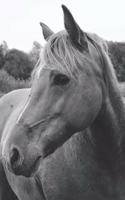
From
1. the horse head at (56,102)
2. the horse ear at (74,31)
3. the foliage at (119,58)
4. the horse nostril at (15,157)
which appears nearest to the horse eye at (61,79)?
the horse head at (56,102)

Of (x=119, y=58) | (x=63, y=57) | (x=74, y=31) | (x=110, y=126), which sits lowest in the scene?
(x=119, y=58)

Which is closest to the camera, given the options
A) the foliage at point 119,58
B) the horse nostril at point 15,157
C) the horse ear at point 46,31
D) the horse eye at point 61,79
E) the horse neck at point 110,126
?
the horse nostril at point 15,157

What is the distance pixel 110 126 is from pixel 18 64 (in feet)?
57.3

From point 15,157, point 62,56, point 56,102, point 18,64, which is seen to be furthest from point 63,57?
point 18,64

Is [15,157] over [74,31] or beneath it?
beneath

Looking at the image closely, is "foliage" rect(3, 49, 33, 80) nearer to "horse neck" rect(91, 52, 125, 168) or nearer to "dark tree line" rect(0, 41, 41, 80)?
"dark tree line" rect(0, 41, 41, 80)

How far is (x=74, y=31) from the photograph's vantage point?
315 cm

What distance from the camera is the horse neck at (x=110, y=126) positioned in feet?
10.9

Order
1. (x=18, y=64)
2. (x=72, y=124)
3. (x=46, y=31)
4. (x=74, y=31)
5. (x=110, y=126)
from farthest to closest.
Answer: (x=18, y=64) < (x=46, y=31) < (x=110, y=126) < (x=74, y=31) < (x=72, y=124)

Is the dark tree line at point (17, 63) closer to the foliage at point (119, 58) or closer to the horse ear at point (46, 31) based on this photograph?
the foliage at point (119, 58)

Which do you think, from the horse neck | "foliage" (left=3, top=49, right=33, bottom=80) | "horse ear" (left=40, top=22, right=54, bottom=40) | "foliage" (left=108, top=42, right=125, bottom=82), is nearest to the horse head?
the horse neck

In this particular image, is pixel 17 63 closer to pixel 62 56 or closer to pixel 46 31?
pixel 46 31

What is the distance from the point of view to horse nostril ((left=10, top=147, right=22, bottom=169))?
9.45 feet

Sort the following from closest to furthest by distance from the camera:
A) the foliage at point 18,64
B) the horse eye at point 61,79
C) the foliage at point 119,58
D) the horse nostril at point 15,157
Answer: the horse nostril at point 15,157
the horse eye at point 61,79
the foliage at point 119,58
the foliage at point 18,64
